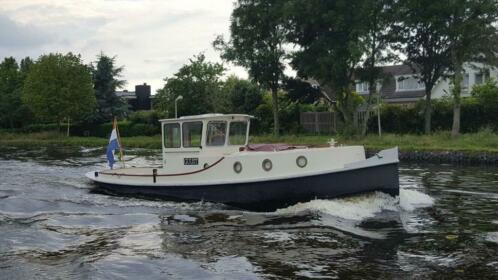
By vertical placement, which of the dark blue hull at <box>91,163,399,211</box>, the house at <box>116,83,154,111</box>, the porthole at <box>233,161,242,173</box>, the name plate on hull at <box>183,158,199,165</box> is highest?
the house at <box>116,83,154,111</box>

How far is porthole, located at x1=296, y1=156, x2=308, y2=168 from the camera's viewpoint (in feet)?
48.1

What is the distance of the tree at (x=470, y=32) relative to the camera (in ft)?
106

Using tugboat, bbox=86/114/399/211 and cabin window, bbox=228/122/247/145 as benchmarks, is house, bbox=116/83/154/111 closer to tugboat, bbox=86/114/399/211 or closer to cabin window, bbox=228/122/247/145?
tugboat, bbox=86/114/399/211

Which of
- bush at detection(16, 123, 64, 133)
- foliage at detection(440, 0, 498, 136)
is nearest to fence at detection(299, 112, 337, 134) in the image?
foliage at detection(440, 0, 498, 136)

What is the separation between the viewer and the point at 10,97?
57.8 m

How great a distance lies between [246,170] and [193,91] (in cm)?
3621

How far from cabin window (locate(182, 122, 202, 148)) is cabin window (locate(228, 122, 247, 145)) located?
0.89m

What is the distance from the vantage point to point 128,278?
9.44 m

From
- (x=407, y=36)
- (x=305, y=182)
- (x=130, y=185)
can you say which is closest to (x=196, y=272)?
(x=305, y=182)

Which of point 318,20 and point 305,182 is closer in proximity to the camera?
point 305,182

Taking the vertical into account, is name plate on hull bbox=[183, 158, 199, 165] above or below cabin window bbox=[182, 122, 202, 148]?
below

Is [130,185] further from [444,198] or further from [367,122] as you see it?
[367,122]

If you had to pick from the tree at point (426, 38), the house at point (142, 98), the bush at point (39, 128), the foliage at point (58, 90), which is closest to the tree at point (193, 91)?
the foliage at point (58, 90)

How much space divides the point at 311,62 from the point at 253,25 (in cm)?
608
